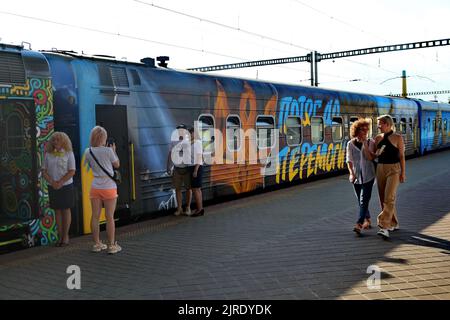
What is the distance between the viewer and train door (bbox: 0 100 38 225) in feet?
22.3

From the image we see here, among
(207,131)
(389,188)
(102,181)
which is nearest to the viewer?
(102,181)

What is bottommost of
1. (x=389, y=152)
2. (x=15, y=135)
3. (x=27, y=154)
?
(x=389, y=152)

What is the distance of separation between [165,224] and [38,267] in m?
2.88

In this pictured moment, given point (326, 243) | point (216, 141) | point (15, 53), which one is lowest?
point (326, 243)

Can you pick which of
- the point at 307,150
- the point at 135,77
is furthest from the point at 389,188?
the point at 307,150

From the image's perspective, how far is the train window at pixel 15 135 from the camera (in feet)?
23.4

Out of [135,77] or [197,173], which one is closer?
[135,77]

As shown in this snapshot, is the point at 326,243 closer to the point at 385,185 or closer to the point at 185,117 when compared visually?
the point at 385,185

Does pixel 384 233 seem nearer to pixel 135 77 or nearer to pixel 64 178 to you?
pixel 64 178

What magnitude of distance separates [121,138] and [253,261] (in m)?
3.28

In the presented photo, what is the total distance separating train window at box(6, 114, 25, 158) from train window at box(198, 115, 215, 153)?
3.60 m

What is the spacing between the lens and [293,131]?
13.1 m

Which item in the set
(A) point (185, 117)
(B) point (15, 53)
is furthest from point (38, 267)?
(A) point (185, 117)

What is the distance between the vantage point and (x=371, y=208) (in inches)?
371
